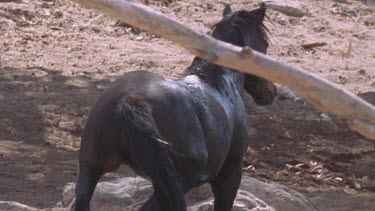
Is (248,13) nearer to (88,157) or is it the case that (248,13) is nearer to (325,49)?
(88,157)

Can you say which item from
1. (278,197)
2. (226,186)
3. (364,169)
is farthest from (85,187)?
(364,169)

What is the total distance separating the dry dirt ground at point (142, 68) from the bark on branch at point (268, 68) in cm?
452

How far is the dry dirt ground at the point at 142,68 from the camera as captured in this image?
9.19 meters

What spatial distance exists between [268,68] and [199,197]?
13.9 feet

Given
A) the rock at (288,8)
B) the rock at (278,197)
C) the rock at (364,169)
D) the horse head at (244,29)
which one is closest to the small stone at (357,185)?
the rock at (364,169)

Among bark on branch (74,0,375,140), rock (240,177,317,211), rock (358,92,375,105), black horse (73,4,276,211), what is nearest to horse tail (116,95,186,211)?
black horse (73,4,276,211)

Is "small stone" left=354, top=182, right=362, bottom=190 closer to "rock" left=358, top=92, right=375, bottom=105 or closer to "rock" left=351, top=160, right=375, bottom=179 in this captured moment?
"rock" left=351, top=160, right=375, bottom=179

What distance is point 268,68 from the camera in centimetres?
353

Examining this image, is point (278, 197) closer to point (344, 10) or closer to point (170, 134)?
point (170, 134)

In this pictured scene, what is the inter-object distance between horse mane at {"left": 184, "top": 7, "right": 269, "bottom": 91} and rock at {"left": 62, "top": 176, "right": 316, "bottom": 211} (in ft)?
2.96

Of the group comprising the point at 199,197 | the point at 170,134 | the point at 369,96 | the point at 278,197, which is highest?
the point at 170,134

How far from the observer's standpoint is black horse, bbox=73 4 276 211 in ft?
17.1

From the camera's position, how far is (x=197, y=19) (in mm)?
13695

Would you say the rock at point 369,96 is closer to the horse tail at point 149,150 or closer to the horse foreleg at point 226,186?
the horse foreleg at point 226,186
